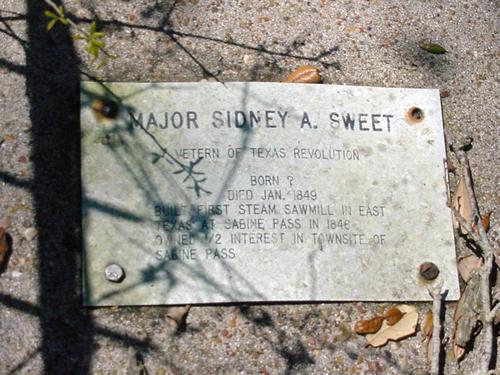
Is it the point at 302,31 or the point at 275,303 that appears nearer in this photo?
the point at 275,303

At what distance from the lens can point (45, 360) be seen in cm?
172

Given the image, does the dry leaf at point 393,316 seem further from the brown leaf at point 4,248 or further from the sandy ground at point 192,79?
the brown leaf at point 4,248

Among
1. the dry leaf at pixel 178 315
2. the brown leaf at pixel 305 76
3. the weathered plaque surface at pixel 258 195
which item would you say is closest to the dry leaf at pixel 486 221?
the weathered plaque surface at pixel 258 195

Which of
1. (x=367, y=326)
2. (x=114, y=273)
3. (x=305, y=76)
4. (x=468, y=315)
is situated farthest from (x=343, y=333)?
(x=305, y=76)

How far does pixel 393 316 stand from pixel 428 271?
6.2 inches

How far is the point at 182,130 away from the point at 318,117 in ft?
1.25

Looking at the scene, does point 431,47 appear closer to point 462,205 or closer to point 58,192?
point 462,205

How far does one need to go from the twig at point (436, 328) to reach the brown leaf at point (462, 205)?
0.19 meters

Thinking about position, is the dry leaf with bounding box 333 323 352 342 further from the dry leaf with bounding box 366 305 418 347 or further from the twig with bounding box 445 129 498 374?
the twig with bounding box 445 129 498 374

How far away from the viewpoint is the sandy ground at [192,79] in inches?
69.5

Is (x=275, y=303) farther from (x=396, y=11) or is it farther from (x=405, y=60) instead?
(x=396, y=11)

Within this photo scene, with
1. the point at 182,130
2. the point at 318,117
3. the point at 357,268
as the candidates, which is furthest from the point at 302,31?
the point at 357,268

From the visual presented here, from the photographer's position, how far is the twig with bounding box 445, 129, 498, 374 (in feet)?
6.25

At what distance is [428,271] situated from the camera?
193cm
